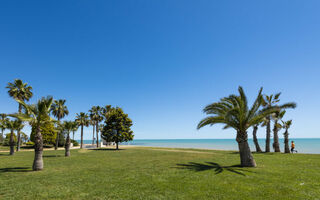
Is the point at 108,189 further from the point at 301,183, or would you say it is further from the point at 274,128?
the point at 274,128

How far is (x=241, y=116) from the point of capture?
14.5 meters

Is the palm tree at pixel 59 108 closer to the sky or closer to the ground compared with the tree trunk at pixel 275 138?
closer to the sky

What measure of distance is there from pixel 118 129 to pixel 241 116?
30.8 meters

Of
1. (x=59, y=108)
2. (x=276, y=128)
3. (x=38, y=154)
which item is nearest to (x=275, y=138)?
(x=276, y=128)

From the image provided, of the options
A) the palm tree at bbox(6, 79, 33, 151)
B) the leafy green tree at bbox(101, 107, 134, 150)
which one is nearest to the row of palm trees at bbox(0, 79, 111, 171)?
the palm tree at bbox(6, 79, 33, 151)

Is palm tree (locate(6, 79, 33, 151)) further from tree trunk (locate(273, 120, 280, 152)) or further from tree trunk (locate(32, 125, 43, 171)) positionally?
tree trunk (locate(273, 120, 280, 152))

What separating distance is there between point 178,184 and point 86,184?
5473 millimetres

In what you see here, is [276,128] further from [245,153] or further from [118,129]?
[118,129]

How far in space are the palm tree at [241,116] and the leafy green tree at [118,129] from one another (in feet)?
88.8

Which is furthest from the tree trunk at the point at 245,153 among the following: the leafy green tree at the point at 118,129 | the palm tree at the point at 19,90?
the palm tree at the point at 19,90

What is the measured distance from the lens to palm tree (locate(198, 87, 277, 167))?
1411cm

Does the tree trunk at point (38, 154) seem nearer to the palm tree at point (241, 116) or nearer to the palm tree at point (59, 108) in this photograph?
the palm tree at point (241, 116)

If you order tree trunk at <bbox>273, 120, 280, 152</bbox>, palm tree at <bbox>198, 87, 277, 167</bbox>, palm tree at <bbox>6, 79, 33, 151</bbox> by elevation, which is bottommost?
tree trunk at <bbox>273, 120, 280, 152</bbox>

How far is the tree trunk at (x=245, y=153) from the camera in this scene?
13770 millimetres
